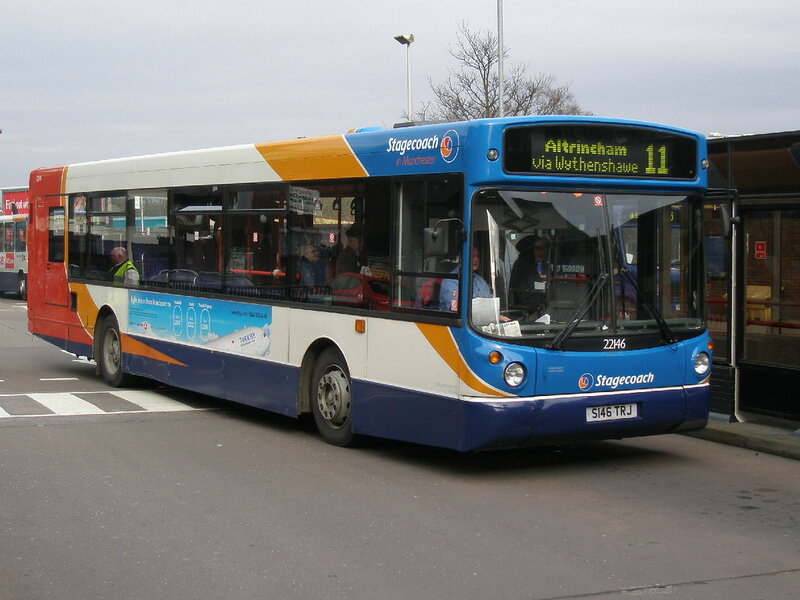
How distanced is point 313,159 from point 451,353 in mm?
2795

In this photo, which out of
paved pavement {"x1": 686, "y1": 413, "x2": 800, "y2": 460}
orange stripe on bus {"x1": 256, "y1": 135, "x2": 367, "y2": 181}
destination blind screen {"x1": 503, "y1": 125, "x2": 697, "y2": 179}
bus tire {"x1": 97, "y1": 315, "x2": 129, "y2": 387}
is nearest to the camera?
destination blind screen {"x1": 503, "y1": 125, "x2": 697, "y2": 179}

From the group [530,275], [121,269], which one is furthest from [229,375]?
[530,275]

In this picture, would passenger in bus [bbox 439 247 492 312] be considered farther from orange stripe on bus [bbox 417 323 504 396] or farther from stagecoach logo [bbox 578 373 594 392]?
stagecoach logo [bbox 578 373 594 392]

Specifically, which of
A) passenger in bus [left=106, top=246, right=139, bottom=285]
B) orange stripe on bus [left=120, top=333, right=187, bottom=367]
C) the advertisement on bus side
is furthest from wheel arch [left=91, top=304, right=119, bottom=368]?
the advertisement on bus side

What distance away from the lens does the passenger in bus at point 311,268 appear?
10.4 meters

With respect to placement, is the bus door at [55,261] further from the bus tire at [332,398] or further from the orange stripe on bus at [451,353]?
the orange stripe on bus at [451,353]

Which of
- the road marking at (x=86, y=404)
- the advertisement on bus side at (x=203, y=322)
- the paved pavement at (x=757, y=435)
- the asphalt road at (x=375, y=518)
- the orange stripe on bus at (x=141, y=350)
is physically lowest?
the asphalt road at (x=375, y=518)

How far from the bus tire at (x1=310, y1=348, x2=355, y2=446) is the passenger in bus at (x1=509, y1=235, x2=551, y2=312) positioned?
2087 millimetres

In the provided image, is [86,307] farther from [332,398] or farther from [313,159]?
[332,398]

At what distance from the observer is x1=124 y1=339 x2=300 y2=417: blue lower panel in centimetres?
1097

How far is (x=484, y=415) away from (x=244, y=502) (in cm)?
186

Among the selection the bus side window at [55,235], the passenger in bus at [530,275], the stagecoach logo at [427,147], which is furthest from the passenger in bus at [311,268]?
the bus side window at [55,235]

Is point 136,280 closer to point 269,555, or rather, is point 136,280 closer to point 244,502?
point 244,502

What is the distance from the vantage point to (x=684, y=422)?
9.41 meters
